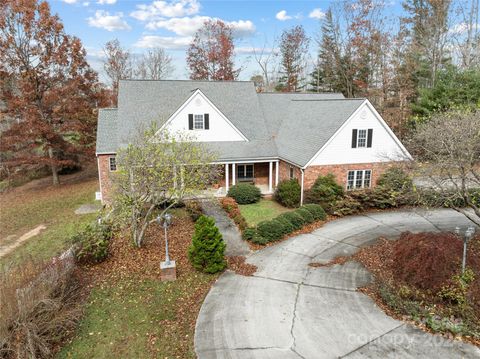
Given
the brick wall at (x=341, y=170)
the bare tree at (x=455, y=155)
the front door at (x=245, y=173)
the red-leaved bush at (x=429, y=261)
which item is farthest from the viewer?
the front door at (x=245, y=173)

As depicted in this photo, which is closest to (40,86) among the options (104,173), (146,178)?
(104,173)

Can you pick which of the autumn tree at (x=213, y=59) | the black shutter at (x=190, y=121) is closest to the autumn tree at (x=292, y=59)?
the autumn tree at (x=213, y=59)

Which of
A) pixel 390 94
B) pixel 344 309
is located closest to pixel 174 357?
pixel 344 309

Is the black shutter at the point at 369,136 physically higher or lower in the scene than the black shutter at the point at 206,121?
lower

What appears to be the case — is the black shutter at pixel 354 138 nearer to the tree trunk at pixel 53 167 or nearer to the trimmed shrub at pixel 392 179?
the trimmed shrub at pixel 392 179

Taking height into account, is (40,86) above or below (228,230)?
above

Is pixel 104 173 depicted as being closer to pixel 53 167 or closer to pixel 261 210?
pixel 53 167
